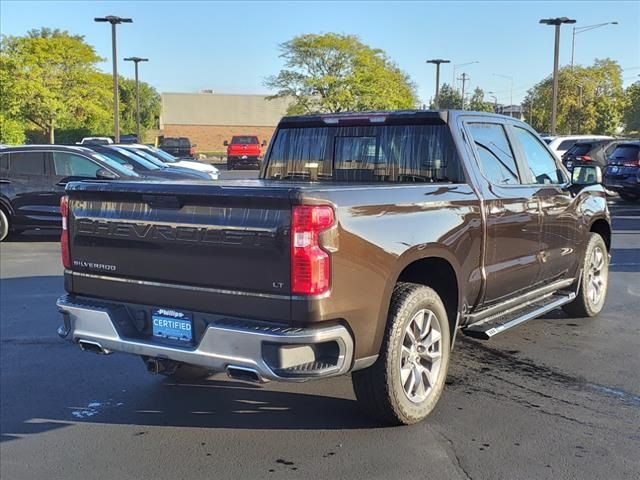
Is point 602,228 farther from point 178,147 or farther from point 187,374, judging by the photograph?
point 178,147

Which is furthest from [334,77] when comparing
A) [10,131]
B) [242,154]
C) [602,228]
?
[602,228]

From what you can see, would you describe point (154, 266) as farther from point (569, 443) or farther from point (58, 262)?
point (58, 262)

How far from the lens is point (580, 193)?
6258mm

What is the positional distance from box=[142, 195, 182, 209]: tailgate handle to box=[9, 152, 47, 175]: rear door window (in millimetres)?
9441

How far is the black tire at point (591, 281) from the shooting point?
6531 mm

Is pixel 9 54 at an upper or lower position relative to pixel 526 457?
upper

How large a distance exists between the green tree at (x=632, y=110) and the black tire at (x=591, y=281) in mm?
54694

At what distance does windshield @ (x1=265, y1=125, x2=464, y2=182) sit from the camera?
496cm

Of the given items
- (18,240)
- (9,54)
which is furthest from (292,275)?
(9,54)

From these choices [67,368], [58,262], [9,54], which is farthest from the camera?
[9,54]

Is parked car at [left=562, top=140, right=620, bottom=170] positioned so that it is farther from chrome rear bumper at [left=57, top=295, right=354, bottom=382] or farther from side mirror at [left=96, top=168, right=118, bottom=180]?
chrome rear bumper at [left=57, top=295, right=354, bottom=382]

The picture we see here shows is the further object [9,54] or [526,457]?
[9,54]

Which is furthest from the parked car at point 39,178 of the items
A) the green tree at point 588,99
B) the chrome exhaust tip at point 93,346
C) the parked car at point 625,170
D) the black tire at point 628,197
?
the green tree at point 588,99

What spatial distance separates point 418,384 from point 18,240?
10.7 m
